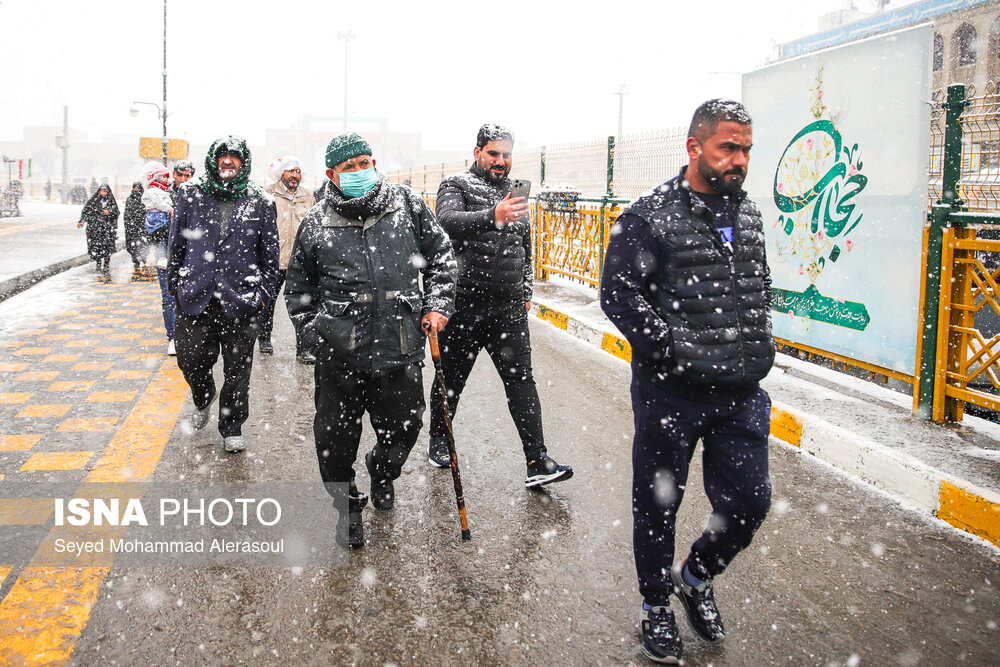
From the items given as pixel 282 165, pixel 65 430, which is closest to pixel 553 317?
pixel 282 165

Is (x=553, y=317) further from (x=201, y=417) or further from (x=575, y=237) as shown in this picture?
(x=201, y=417)

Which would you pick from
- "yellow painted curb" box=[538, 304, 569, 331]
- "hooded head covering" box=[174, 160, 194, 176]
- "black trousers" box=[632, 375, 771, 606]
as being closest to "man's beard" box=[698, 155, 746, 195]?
"black trousers" box=[632, 375, 771, 606]

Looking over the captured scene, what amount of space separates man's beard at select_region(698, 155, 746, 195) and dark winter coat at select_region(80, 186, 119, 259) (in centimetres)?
1313

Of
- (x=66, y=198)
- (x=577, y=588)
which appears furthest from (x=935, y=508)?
(x=66, y=198)

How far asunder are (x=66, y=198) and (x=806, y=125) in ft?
175

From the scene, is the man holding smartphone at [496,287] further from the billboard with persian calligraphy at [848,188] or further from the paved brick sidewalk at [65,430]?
the billboard with persian calligraphy at [848,188]

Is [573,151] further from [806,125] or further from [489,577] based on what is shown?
[489,577]

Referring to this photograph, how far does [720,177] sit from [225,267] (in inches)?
118

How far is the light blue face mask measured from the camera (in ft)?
10.7

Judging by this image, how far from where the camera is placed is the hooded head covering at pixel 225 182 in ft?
14.8

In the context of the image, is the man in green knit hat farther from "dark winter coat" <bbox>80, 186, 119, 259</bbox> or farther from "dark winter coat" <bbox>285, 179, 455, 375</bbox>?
"dark winter coat" <bbox>80, 186, 119, 259</bbox>

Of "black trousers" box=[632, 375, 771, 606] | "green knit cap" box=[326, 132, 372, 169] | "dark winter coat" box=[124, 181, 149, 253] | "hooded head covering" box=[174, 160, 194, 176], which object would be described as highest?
"hooded head covering" box=[174, 160, 194, 176]

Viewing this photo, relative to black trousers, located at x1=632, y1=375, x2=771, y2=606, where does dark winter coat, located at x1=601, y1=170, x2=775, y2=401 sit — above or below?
above

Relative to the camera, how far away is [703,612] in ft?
9.11
